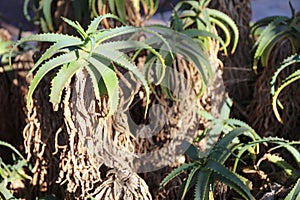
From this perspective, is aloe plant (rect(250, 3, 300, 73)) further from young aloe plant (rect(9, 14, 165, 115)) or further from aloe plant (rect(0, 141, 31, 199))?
aloe plant (rect(0, 141, 31, 199))

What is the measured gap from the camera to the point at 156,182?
44.5 inches

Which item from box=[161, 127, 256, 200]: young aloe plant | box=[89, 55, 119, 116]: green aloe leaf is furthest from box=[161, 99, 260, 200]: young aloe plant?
box=[89, 55, 119, 116]: green aloe leaf

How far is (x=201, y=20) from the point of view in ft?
3.97

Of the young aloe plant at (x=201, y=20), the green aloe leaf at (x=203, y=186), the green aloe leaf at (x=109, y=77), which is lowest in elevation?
the green aloe leaf at (x=203, y=186)

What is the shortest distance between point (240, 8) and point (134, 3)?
284mm

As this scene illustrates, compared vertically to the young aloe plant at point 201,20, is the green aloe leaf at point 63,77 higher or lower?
lower

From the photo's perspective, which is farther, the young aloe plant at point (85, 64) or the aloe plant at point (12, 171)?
the aloe plant at point (12, 171)

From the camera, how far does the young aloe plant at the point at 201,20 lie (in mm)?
1161

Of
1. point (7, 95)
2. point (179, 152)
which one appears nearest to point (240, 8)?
point (179, 152)

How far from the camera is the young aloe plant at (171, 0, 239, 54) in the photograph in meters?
1.16

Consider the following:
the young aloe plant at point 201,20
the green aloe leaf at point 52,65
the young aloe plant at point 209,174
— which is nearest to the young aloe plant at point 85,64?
the green aloe leaf at point 52,65

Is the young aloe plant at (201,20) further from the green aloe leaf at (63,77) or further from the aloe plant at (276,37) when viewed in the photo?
the green aloe leaf at (63,77)

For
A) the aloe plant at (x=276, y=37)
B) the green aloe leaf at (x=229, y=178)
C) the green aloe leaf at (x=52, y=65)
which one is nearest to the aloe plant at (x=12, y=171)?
the green aloe leaf at (x=52, y=65)

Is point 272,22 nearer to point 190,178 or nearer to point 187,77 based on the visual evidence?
point 187,77
